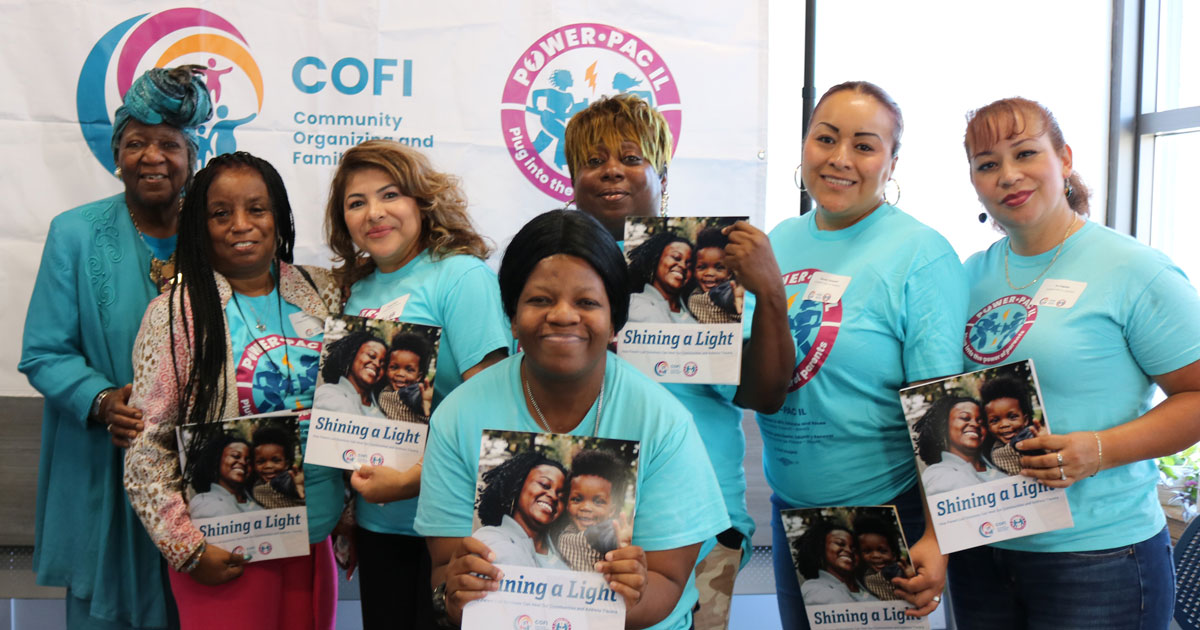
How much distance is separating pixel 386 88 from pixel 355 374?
178cm

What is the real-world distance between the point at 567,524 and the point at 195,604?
1084 millimetres

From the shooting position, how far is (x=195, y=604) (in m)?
1.92

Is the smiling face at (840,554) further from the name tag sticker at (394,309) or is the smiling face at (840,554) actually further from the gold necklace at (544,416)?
the name tag sticker at (394,309)

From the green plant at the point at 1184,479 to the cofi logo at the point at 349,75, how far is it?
3.23 metres

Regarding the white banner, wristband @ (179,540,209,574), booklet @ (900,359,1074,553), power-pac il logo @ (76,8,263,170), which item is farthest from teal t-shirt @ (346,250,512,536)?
power-pac il logo @ (76,8,263,170)

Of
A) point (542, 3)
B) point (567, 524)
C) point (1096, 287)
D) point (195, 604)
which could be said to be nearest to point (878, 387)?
point (1096, 287)

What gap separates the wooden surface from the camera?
319cm

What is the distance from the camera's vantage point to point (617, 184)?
200 centimetres

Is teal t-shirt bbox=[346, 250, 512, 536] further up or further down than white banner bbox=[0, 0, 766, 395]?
further down

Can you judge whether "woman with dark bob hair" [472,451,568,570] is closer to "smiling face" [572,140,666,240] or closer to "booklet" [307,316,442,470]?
"booklet" [307,316,442,470]

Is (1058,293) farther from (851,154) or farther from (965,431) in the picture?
(851,154)

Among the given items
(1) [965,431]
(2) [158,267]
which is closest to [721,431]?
(1) [965,431]

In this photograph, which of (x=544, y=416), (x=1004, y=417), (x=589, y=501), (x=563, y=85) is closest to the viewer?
(x=589, y=501)

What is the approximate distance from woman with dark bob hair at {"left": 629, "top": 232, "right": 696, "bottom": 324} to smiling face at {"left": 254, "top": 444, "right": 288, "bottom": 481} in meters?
0.88
